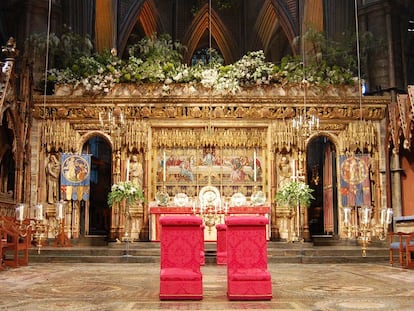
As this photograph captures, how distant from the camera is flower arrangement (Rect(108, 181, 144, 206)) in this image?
14016mm

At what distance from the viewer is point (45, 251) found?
12109 mm

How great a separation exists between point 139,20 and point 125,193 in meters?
14.8

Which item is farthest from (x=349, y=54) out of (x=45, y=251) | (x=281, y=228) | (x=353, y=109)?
(x=45, y=251)

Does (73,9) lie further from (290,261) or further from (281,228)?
(290,261)

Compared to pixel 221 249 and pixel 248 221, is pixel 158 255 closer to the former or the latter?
pixel 221 249

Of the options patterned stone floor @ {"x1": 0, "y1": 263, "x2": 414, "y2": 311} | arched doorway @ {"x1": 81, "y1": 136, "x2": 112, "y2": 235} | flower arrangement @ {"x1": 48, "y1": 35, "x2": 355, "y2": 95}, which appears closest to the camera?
patterned stone floor @ {"x1": 0, "y1": 263, "x2": 414, "y2": 311}

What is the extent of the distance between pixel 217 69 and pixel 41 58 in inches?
219

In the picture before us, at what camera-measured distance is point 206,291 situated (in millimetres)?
6422

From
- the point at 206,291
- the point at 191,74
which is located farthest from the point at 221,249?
the point at 191,74

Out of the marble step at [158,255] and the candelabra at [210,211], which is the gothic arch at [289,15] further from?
the marble step at [158,255]

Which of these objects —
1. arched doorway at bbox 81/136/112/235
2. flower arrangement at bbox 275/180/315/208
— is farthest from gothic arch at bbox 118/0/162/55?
flower arrangement at bbox 275/180/315/208

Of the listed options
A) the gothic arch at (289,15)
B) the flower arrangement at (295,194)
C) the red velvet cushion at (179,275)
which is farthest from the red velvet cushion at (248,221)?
the gothic arch at (289,15)

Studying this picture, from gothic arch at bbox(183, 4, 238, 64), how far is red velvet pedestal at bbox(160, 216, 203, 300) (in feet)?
76.9

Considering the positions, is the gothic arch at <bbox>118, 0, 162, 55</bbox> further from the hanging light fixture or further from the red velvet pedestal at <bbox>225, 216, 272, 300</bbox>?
the red velvet pedestal at <bbox>225, 216, 272, 300</bbox>
